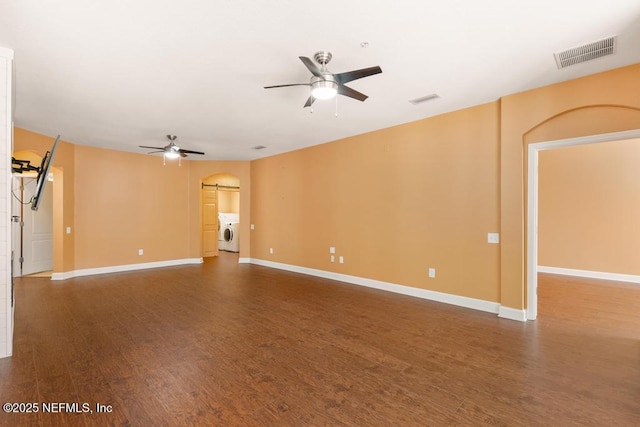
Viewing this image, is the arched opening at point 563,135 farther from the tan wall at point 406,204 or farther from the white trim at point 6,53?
the white trim at point 6,53

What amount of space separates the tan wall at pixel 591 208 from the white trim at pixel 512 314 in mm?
3898

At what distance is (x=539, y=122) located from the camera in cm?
365

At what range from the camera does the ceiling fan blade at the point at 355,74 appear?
2.56 metres

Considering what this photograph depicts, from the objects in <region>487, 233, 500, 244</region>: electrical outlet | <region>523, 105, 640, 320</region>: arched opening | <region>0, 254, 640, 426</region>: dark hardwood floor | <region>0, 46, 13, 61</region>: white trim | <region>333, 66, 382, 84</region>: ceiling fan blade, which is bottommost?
<region>0, 254, 640, 426</region>: dark hardwood floor

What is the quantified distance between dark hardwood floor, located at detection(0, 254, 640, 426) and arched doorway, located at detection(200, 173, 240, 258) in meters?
4.59

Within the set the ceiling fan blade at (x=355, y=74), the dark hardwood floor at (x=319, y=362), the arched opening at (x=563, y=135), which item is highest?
the ceiling fan blade at (x=355, y=74)

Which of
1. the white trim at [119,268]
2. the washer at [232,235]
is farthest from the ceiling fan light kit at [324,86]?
the washer at [232,235]

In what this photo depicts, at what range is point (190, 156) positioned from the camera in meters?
7.64

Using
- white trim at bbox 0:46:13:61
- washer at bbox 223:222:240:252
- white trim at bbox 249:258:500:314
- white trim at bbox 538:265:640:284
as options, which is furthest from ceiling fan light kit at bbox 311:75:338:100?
washer at bbox 223:222:240:252

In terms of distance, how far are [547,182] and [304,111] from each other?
5.85m

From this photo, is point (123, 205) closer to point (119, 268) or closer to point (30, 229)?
point (119, 268)

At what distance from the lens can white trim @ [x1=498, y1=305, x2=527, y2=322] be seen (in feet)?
12.3

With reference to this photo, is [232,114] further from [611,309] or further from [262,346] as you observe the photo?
[611,309]

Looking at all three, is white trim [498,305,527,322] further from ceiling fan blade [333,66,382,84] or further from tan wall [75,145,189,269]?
tan wall [75,145,189,269]
